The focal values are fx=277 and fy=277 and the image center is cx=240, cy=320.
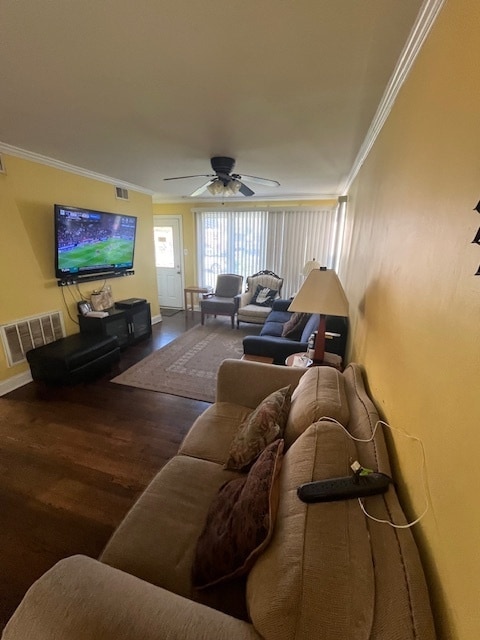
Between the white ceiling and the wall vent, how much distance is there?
1766mm

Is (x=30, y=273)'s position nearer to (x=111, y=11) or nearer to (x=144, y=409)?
(x=144, y=409)

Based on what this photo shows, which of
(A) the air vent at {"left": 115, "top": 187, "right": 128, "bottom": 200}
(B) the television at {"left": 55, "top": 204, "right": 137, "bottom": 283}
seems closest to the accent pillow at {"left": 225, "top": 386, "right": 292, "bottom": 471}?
(B) the television at {"left": 55, "top": 204, "right": 137, "bottom": 283}

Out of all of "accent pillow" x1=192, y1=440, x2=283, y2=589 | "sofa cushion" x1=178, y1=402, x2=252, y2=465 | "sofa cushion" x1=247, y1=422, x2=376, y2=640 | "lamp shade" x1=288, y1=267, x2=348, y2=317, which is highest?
"lamp shade" x1=288, y1=267, x2=348, y2=317

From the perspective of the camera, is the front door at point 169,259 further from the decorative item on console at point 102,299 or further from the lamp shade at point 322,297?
the lamp shade at point 322,297

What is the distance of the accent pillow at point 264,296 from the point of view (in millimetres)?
5148

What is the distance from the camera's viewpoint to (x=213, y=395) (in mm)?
2879

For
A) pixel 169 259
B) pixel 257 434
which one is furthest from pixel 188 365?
pixel 169 259

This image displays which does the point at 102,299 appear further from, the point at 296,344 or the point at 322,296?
the point at 322,296

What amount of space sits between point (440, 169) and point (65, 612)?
64.0 inches

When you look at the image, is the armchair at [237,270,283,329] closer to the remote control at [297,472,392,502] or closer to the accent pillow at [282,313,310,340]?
the accent pillow at [282,313,310,340]

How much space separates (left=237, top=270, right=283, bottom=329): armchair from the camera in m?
4.88

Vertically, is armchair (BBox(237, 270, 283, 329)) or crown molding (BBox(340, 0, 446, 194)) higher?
crown molding (BBox(340, 0, 446, 194))

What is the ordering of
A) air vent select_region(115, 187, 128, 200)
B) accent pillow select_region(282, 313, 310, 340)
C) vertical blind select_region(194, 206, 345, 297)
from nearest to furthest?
accent pillow select_region(282, 313, 310, 340), air vent select_region(115, 187, 128, 200), vertical blind select_region(194, 206, 345, 297)

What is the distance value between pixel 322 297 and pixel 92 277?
10.9ft
